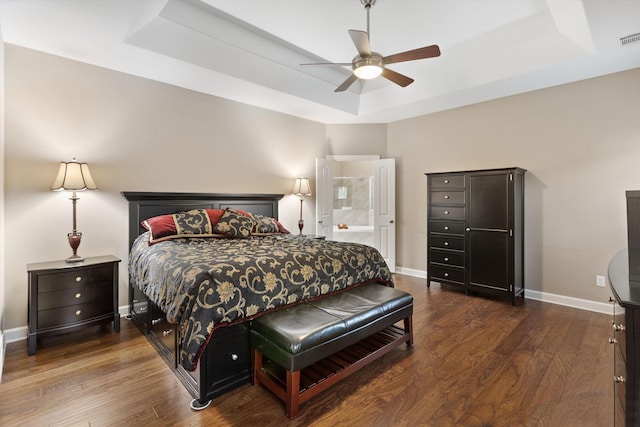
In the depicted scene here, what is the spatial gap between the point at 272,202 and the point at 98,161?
7.12 feet

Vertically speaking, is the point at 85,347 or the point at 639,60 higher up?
the point at 639,60

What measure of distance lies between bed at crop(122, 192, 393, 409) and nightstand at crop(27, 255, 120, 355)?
0.24 metres

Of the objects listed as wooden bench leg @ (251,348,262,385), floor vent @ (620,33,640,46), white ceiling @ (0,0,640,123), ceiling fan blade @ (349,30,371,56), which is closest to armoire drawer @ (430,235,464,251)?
white ceiling @ (0,0,640,123)

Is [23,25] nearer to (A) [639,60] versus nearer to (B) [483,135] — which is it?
(B) [483,135]

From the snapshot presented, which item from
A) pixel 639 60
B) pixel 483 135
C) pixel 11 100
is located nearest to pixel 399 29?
pixel 483 135

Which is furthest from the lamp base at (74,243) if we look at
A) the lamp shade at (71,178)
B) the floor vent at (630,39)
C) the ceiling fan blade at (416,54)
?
the floor vent at (630,39)

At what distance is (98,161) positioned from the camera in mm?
3217

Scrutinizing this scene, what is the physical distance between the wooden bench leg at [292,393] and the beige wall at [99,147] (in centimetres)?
255

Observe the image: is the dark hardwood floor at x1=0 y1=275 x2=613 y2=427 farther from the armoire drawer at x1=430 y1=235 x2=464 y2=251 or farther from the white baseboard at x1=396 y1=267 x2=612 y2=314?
the armoire drawer at x1=430 y1=235 x2=464 y2=251

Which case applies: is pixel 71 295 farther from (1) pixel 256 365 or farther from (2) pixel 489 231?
(2) pixel 489 231

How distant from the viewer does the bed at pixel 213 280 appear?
1.87m

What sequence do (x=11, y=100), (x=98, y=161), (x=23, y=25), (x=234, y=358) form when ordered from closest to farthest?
(x=234, y=358) < (x=23, y=25) < (x=11, y=100) < (x=98, y=161)

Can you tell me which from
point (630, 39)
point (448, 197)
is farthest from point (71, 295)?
point (630, 39)

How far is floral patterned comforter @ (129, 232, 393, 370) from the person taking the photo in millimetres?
1833
